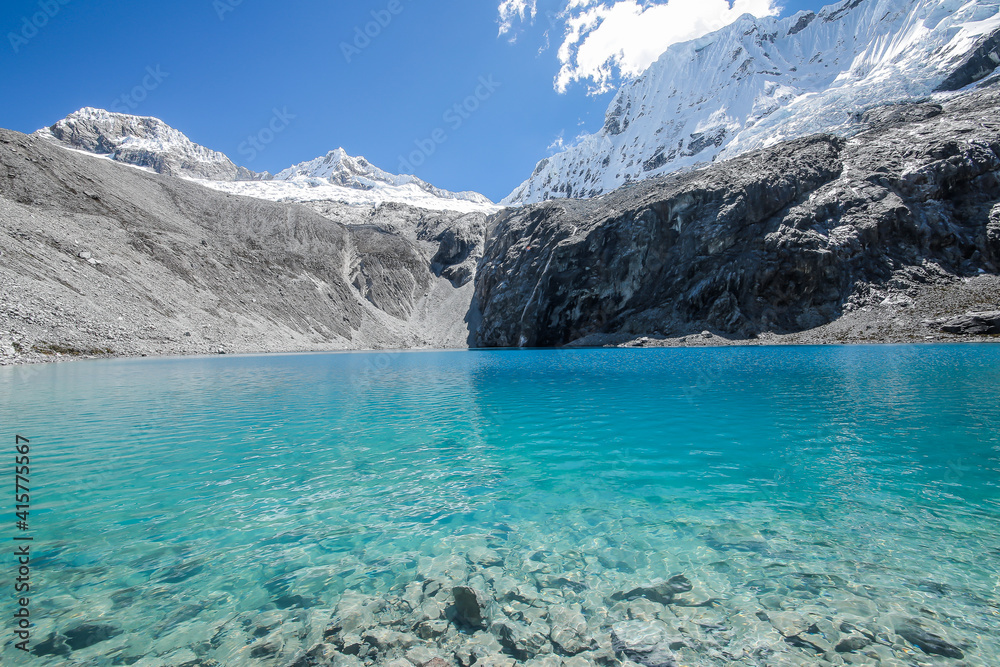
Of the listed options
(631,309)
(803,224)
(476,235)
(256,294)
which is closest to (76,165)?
(256,294)

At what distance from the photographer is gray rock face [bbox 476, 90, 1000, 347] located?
68812 millimetres


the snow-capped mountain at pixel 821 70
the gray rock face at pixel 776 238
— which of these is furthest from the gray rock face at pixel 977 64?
the gray rock face at pixel 776 238

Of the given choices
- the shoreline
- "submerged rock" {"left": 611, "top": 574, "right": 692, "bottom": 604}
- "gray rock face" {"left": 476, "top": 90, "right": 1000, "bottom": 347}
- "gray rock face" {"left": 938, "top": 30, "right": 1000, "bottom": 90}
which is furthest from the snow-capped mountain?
"submerged rock" {"left": 611, "top": 574, "right": 692, "bottom": 604}

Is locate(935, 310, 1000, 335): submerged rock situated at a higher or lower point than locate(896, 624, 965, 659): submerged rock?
higher

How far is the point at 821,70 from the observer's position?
153375 millimetres

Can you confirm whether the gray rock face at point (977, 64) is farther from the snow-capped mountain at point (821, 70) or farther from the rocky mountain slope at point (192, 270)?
the rocky mountain slope at point (192, 270)

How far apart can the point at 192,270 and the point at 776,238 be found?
103727mm

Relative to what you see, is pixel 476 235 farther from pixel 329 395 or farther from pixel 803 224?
pixel 329 395

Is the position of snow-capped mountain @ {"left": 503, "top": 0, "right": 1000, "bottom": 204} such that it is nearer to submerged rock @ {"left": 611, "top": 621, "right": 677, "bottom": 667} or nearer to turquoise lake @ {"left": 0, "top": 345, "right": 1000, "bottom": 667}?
turquoise lake @ {"left": 0, "top": 345, "right": 1000, "bottom": 667}

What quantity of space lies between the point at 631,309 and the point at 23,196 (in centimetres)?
10339

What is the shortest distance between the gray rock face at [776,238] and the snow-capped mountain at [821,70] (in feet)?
86.9

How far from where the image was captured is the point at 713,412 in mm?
17047

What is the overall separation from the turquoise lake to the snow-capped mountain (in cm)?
12378

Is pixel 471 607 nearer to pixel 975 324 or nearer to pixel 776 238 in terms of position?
pixel 975 324
